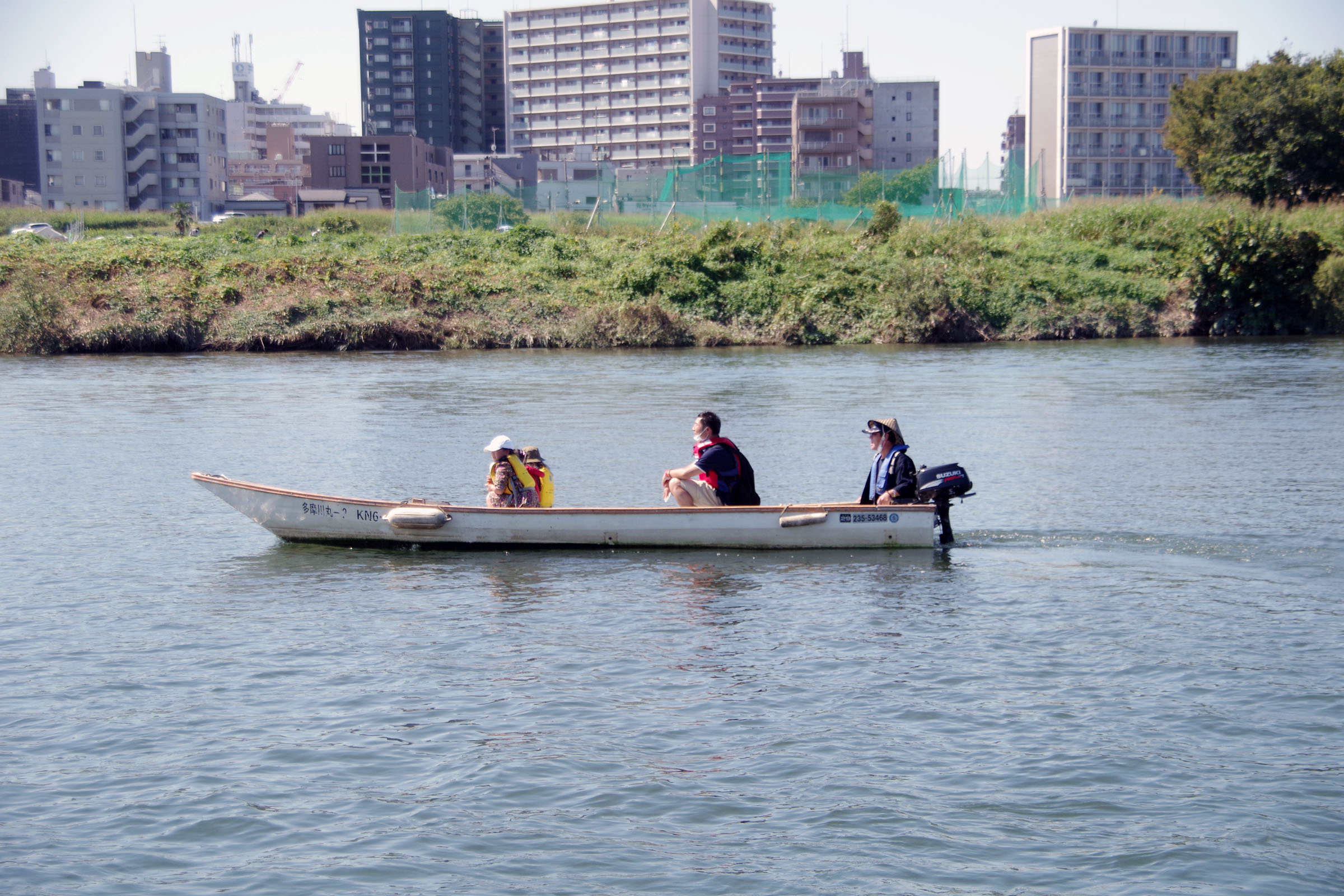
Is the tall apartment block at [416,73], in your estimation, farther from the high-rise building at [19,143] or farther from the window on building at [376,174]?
A: the high-rise building at [19,143]

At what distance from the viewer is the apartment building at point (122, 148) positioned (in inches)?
4916

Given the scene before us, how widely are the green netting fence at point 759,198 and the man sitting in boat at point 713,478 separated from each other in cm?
4159

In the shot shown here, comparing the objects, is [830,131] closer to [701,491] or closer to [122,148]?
[122,148]

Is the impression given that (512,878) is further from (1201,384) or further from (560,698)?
(1201,384)

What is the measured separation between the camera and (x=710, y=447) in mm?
14617

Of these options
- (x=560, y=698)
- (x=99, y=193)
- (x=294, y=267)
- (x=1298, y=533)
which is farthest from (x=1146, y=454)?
(x=99, y=193)

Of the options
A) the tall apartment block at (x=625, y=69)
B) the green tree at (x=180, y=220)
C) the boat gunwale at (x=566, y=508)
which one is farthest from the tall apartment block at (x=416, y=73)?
the boat gunwale at (x=566, y=508)

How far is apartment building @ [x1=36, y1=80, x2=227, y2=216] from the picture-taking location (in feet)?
410

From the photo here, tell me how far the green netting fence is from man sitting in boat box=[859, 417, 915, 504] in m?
41.9

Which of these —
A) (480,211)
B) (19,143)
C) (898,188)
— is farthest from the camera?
(19,143)

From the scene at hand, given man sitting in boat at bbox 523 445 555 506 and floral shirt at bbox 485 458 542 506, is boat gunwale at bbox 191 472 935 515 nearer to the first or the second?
floral shirt at bbox 485 458 542 506

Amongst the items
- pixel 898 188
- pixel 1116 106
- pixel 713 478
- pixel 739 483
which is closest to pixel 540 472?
pixel 713 478

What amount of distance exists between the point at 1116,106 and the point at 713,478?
110503 millimetres

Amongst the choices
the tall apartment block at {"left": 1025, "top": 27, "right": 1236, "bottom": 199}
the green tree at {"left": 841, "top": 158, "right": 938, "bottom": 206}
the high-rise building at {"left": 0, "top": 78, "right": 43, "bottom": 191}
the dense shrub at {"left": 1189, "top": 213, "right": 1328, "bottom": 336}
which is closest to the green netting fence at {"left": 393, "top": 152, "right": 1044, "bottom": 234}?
the green tree at {"left": 841, "top": 158, "right": 938, "bottom": 206}
